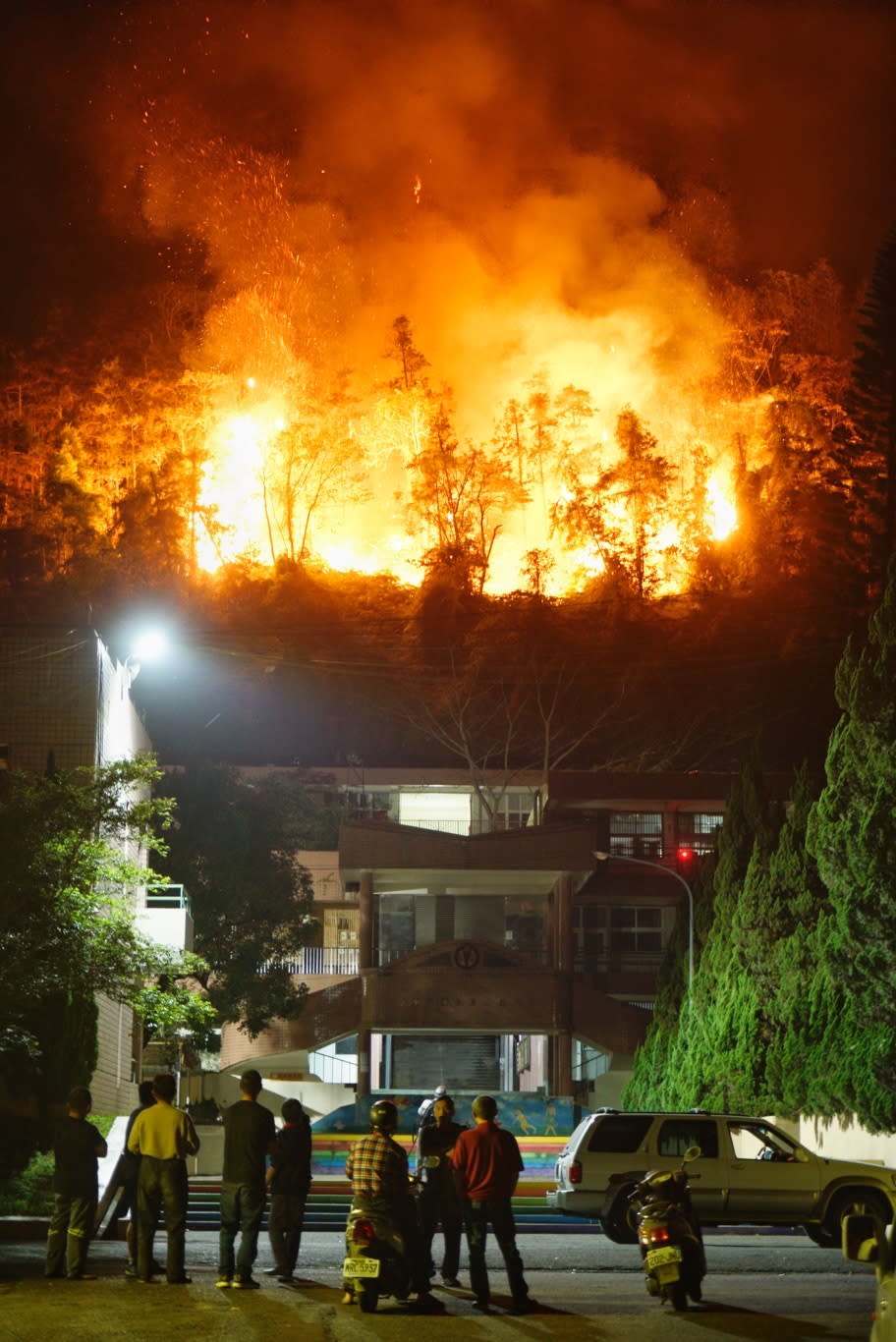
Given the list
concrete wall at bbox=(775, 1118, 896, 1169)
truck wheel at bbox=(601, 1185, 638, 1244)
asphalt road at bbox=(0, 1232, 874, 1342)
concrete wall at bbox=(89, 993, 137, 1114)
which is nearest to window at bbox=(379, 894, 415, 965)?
concrete wall at bbox=(89, 993, 137, 1114)

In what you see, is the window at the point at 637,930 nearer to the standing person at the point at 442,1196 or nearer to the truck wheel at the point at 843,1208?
the truck wheel at the point at 843,1208

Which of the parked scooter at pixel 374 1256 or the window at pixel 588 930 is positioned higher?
the window at pixel 588 930

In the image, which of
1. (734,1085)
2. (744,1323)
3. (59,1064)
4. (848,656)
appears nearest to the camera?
(744,1323)

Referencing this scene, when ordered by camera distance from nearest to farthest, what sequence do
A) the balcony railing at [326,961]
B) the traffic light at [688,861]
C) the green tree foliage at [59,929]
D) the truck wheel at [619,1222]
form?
the truck wheel at [619,1222]
the green tree foliage at [59,929]
the traffic light at [688,861]
the balcony railing at [326,961]

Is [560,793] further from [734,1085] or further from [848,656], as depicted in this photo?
[848,656]

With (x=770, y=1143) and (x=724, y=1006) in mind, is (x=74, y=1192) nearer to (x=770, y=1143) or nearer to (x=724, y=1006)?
(x=770, y=1143)

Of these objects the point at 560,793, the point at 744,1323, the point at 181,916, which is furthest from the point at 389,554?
the point at 744,1323

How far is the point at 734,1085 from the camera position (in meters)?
26.2

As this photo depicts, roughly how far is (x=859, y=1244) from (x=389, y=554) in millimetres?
73076

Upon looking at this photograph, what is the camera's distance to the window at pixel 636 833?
50.7 metres

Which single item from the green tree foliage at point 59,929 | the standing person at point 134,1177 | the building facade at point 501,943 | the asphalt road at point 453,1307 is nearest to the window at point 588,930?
the building facade at point 501,943

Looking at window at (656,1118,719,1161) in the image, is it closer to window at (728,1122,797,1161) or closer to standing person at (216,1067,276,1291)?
window at (728,1122,797,1161)

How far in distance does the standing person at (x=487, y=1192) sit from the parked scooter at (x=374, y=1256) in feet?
1.62

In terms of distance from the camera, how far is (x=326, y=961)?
50281 mm
